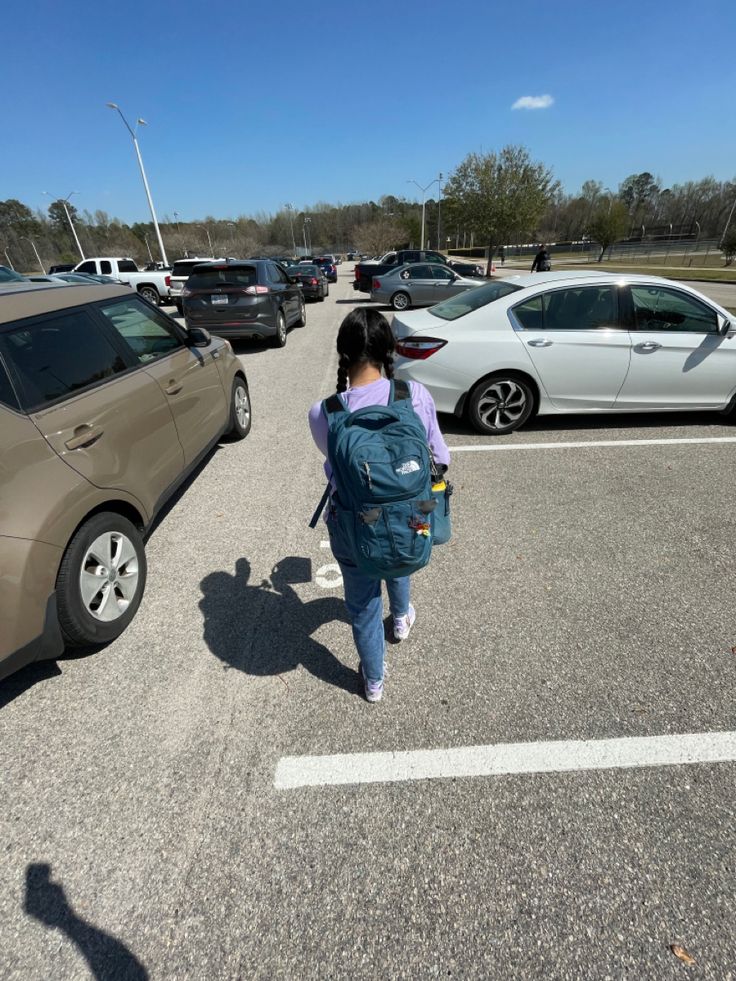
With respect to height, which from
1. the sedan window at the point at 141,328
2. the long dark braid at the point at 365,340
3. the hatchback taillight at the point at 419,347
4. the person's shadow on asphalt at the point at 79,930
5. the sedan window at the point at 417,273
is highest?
the long dark braid at the point at 365,340

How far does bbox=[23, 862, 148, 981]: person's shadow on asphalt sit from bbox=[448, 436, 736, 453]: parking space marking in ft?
13.4

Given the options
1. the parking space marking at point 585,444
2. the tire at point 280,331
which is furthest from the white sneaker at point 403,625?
the tire at point 280,331

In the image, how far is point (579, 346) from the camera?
4.61 meters

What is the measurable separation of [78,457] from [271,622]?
4.37ft

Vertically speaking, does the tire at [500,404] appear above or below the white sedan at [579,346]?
below

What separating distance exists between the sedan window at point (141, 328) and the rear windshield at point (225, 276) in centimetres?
530

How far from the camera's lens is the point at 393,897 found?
1540 millimetres

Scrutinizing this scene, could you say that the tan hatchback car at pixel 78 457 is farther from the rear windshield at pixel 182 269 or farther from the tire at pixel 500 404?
the rear windshield at pixel 182 269

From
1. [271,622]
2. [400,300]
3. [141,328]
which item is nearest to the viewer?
[271,622]

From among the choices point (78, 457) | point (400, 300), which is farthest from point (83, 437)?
point (400, 300)

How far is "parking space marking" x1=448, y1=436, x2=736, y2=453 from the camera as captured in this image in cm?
475

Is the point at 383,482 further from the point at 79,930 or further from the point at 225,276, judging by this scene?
the point at 225,276

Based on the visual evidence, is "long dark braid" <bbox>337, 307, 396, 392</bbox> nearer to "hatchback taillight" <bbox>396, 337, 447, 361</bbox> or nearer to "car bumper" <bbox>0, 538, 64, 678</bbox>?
"car bumper" <bbox>0, 538, 64, 678</bbox>

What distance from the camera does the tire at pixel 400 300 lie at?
15.0 metres
